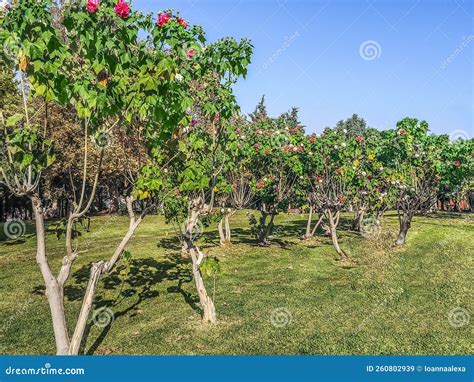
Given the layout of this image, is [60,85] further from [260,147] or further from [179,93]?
[260,147]

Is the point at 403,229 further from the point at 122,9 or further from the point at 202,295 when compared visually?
the point at 122,9

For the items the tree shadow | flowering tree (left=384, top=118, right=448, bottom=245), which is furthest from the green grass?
flowering tree (left=384, top=118, right=448, bottom=245)

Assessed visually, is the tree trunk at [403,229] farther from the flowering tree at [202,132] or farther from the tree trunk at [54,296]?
the tree trunk at [54,296]

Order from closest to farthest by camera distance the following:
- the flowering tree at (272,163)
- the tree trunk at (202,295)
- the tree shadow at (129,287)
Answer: the tree trunk at (202,295), the tree shadow at (129,287), the flowering tree at (272,163)

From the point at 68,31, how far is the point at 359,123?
126m

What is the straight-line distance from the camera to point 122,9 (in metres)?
6.20

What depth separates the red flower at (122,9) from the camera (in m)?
6.18

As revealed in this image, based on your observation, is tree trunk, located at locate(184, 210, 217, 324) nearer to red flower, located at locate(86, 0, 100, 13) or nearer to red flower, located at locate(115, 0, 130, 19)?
red flower, located at locate(115, 0, 130, 19)

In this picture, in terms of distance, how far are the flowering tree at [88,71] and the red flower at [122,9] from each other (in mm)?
14

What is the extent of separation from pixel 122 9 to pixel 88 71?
1161 millimetres

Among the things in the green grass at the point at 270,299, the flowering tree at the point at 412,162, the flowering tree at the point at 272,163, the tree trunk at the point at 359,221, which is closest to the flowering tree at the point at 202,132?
the green grass at the point at 270,299

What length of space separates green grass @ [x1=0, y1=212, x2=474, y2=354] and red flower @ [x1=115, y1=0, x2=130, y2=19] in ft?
20.7

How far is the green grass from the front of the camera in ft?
29.5

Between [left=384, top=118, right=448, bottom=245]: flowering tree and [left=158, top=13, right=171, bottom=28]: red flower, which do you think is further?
[left=384, top=118, right=448, bottom=245]: flowering tree
